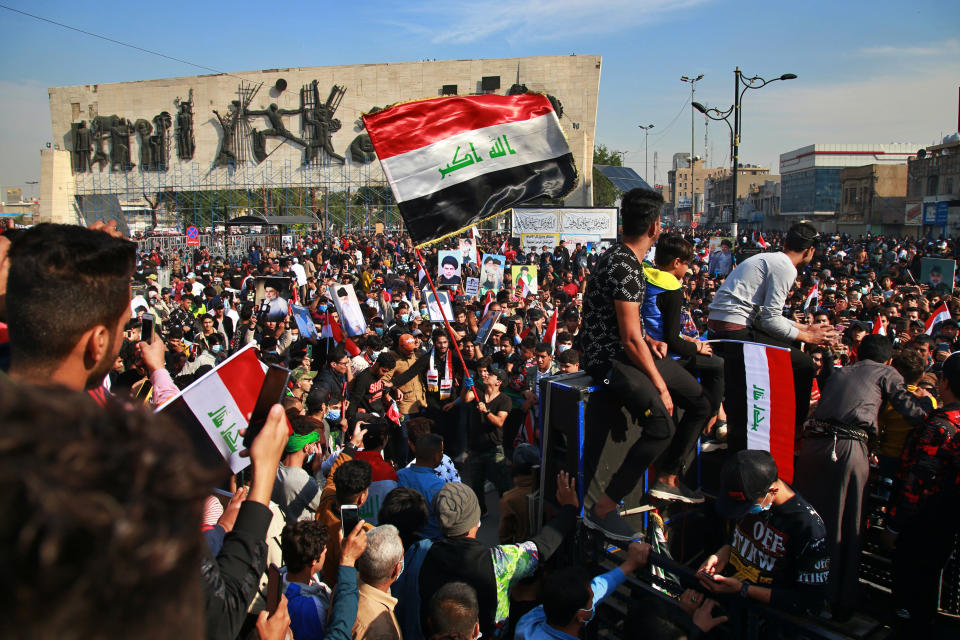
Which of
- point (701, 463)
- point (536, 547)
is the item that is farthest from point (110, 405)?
point (701, 463)

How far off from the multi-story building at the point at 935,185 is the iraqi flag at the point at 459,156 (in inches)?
1862

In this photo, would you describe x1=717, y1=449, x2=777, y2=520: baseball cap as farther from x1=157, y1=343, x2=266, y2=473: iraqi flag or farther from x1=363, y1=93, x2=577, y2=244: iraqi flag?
x1=363, y1=93, x2=577, y2=244: iraqi flag

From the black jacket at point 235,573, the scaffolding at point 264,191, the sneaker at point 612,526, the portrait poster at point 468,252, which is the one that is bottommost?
the sneaker at point 612,526

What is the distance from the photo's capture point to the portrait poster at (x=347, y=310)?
8969mm

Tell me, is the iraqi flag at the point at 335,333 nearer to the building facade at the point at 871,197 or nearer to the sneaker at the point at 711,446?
the sneaker at the point at 711,446

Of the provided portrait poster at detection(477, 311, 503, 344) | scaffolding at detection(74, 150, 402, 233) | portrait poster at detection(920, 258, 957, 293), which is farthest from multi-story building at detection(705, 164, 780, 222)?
portrait poster at detection(477, 311, 503, 344)

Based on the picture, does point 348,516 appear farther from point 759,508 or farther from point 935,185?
point 935,185

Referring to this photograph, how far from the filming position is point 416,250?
533 centimetres

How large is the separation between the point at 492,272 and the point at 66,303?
12.3 m

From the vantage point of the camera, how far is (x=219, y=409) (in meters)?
2.84

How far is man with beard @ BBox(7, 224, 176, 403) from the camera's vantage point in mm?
1653

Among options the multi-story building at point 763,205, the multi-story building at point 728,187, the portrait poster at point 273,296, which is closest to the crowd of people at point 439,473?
the portrait poster at point 273,296

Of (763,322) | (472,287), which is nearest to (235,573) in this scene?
(763,322)

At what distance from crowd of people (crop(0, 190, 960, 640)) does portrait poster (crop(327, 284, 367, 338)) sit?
0.94 meters
